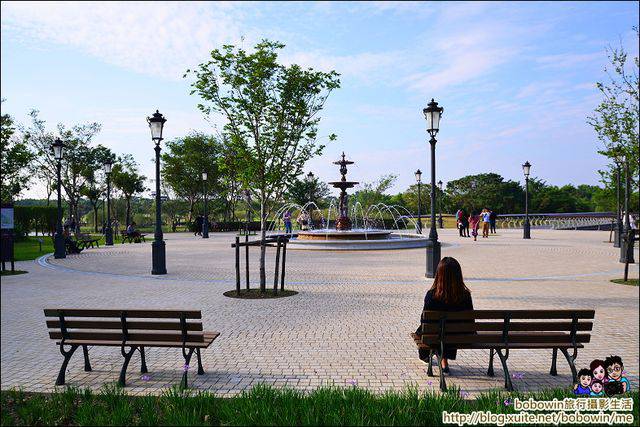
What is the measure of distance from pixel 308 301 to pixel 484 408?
240 inches

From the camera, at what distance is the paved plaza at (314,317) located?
5.57m

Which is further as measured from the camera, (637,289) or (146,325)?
(637,289)

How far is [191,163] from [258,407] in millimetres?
51539

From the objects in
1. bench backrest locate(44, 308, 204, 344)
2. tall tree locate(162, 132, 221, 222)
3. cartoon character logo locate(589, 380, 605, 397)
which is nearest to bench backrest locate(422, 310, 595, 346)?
cartoon character logo locate(589, 380, 605, 397)

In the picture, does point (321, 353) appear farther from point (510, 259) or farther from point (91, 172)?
point (91, 172)

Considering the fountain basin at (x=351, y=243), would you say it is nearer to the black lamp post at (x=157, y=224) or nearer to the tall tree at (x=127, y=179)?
the black lamp post at (x=157, y=224)

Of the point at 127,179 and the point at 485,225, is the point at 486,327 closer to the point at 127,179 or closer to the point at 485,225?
the point at 485,225

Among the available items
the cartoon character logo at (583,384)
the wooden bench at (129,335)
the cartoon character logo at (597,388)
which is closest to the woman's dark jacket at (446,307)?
the cartoon character logo at (583,384)

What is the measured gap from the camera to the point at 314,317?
28.2ft

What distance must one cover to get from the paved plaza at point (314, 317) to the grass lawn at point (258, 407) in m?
0.57

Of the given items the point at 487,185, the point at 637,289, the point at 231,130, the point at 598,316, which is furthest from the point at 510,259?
the point at 487,185

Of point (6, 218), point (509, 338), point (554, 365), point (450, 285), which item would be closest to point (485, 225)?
point (6, 218)

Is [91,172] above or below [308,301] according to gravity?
above

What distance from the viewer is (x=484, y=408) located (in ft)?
14.1
